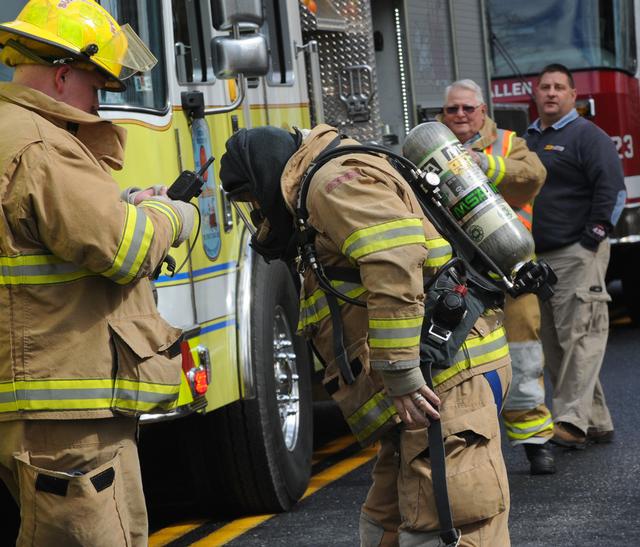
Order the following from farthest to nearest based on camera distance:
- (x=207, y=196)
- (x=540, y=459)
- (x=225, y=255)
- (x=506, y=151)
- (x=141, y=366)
A: 1. (x=506, y=151)
2. (x=540, y=459)
3. (x=225, y=255)
4. (x=207, y=196)
5. (x=141, y=366)

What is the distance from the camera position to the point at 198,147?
5.80m

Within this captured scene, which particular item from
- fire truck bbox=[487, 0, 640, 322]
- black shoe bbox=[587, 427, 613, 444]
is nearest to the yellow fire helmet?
black shoe bbox=[587, 427, 613, 444]

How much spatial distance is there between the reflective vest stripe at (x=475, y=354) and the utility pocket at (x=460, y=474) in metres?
0.12

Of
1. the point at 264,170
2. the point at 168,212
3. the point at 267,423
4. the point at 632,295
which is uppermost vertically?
the point at 264,170

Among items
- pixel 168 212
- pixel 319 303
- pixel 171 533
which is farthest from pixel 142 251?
pixel 171 533

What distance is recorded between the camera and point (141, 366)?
3.68 m

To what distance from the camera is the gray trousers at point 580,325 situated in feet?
23.8

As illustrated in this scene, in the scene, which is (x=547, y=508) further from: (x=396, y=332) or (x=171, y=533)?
(x=396, y=332)

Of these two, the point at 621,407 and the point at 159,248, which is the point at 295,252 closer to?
the point at 159,248

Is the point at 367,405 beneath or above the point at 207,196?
beneath

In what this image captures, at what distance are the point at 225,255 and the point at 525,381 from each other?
5.43 ft

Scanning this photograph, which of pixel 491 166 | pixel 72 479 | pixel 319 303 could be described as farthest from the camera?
pixel 491 166

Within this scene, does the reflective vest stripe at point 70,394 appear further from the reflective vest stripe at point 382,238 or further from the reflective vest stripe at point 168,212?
the reflective vest stripe at point 382,238

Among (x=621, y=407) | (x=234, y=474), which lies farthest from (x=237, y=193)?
(x=621, y=407)
